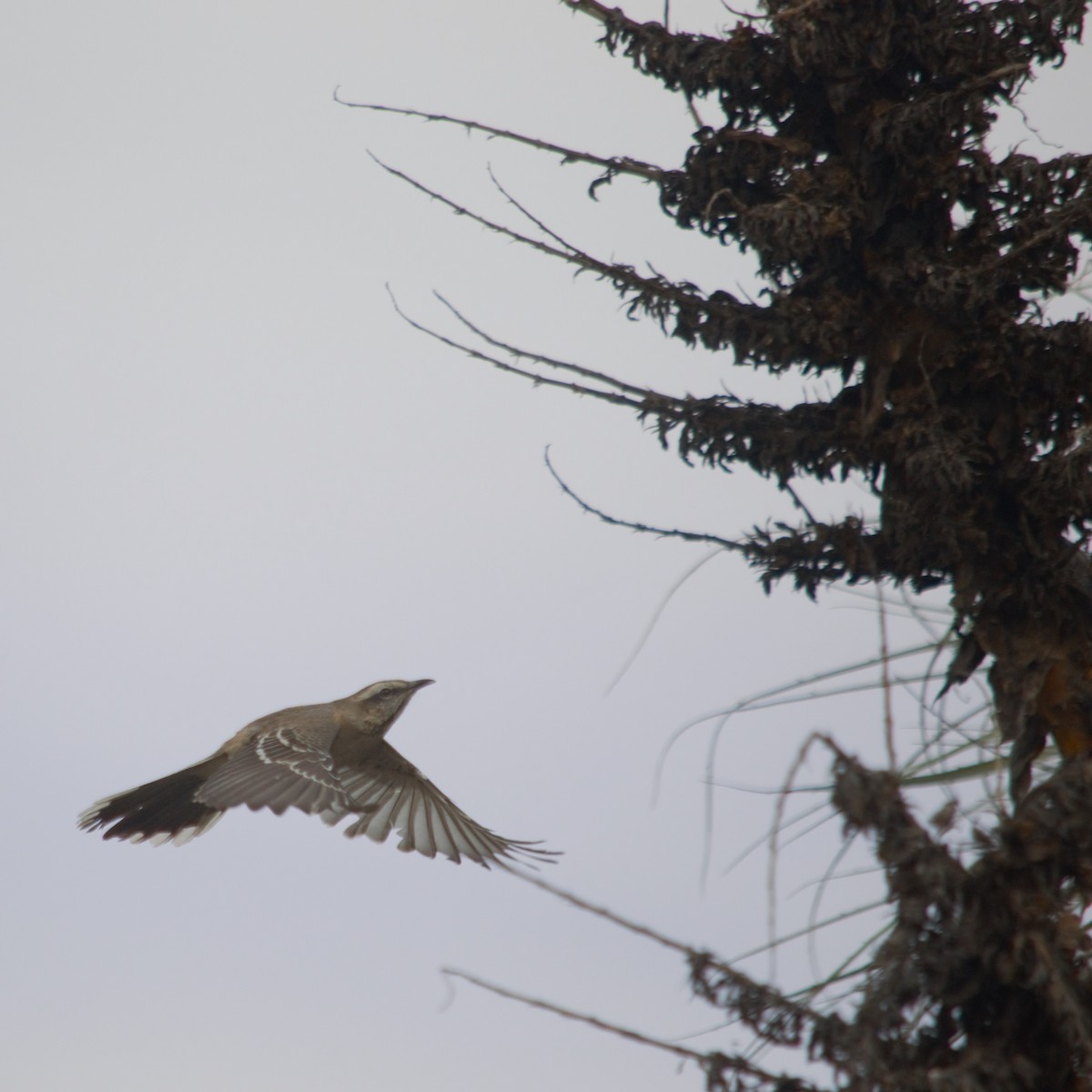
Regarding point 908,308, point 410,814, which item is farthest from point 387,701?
point 908,308

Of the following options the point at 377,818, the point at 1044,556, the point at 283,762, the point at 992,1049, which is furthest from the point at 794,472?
the point at 377,818

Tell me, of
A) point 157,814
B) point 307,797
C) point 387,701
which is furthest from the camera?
point 387,701

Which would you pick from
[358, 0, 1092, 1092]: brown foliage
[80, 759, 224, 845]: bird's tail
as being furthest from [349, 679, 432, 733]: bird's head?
[358, 0, 1092, 1092]: brown foliage

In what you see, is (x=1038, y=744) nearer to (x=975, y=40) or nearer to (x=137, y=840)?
(x=975, y=40)

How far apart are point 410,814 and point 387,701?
735mm

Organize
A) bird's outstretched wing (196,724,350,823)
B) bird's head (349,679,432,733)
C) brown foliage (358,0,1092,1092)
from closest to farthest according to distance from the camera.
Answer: brown foliage (358,0,1092,1092)
bird's outstretched wing (196,724,350,823)
bird's head (349,679,432,733)

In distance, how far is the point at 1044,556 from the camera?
470 centimetres

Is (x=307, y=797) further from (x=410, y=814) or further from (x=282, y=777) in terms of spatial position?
(x=410, y=814)

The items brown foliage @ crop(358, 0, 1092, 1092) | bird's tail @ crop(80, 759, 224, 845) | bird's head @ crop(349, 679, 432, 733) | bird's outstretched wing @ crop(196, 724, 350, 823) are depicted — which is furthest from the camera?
bird's head @ crop(349, 679, 432, 733)

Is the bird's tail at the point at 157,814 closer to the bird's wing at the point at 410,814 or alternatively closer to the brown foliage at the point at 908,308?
the bird's wing at the point at 410,814

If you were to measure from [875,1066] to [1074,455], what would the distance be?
2132 millimetres

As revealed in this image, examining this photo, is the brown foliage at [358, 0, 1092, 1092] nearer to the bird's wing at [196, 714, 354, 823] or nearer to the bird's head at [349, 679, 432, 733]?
the bird's wing at [196, 714, 354, 823]

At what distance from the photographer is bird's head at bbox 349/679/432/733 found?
9.03 metres

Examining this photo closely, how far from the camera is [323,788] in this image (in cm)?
772
